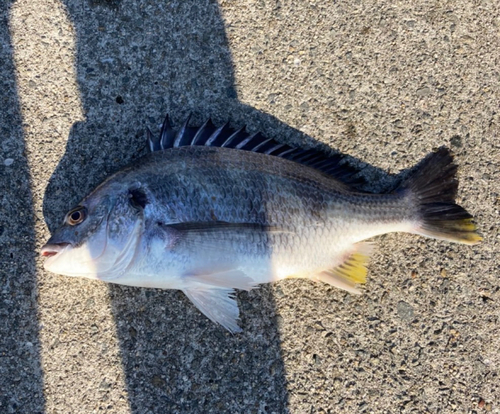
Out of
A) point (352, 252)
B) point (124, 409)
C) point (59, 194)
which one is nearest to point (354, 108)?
point (352, 252)

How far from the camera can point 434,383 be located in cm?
241

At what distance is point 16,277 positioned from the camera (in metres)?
2.42

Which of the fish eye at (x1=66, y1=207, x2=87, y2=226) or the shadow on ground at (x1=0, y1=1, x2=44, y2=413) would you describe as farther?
the shadow on ground at (x1=0, y1=1, x2=44, y2=413)

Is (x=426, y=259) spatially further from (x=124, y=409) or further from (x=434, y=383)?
(x=124, y=409)

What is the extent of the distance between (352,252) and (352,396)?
840 millimetres

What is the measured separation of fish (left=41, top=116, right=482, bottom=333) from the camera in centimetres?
207

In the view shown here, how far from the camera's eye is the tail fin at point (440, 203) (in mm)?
2375

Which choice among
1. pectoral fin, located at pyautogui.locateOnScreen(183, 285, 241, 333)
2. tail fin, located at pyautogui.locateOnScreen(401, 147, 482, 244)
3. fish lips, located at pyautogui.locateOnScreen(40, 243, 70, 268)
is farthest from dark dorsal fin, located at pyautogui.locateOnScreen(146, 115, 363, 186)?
pectoral fin, located at pyautogui.locateOnScreen(183, 285, 241, 333)

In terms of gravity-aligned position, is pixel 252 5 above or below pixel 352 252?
above

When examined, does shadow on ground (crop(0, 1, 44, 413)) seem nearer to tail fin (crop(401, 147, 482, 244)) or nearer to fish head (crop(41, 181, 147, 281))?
fish head (crop(41, 181, 147, 281))

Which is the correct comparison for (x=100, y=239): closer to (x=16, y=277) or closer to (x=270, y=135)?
(x=16, y=277)

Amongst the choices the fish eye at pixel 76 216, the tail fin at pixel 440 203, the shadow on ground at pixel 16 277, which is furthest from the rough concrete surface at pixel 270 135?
the fish eye at pixel 76 216

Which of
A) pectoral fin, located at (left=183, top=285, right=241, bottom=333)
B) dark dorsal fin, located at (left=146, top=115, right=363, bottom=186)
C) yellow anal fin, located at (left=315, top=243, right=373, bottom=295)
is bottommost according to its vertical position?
pectoral fin, located at (left=183, top=285, right=241, bottom=333)

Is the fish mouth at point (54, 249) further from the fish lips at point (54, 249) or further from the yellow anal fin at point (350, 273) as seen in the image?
the yellow anal fin at point (350, 273)
